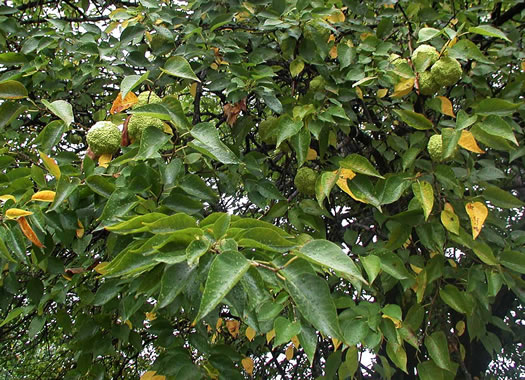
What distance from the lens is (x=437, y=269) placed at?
1516 millimetres

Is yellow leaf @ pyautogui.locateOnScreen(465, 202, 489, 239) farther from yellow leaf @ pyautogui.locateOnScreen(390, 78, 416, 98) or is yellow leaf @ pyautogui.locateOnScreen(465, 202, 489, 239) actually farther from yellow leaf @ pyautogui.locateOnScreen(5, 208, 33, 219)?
yellow leaf @ pyautogui.locateOnScreen(5, 208, 33, 219)

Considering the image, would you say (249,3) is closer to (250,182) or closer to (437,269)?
(250,182)

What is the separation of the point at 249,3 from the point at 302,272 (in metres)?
1.29

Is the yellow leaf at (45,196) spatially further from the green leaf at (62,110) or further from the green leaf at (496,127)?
the green leaf at (496,127)

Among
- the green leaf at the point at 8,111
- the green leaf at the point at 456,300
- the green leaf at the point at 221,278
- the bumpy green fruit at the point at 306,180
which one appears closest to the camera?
the green leaf at the point at 221,278

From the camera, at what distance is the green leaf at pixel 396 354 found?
1.33m

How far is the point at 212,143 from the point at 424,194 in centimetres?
61

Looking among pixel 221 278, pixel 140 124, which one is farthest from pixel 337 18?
pixel 221 278

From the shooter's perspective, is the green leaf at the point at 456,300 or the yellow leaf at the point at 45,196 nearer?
the yellow leaf at the point at 45,196

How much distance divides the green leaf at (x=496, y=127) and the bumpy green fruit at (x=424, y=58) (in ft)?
0.80

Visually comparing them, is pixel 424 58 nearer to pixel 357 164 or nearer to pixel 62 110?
pixel 357 164

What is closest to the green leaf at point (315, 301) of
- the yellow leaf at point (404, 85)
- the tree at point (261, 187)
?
the tree at point (261, 187)

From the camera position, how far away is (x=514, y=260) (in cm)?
143

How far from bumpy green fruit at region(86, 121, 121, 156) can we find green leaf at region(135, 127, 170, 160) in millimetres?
231
